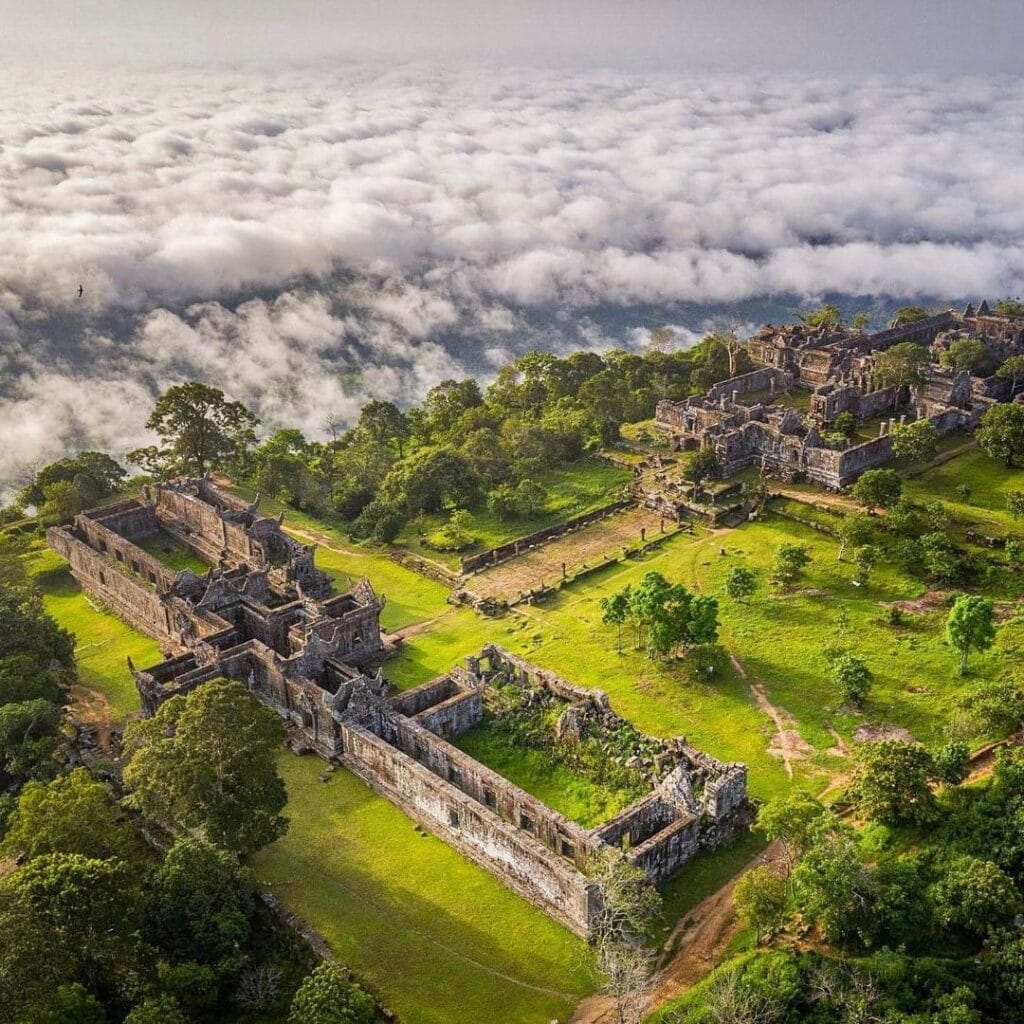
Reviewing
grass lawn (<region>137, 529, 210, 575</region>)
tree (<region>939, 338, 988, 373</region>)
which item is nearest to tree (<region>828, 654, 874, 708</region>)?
grass lawn (<region>137, 529, 210, 575</region>)

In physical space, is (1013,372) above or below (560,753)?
above

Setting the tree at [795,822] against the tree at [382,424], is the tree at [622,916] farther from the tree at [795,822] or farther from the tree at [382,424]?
the tree at [382,424]

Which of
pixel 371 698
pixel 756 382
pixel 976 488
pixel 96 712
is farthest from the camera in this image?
pixel 756 382

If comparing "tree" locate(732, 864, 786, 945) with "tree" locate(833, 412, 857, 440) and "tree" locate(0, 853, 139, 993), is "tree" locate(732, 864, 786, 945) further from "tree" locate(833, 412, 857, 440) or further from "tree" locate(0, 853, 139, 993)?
"tree" locate(833, 412, 857, 440)

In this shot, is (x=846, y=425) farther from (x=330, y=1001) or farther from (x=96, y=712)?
(x=330, y=1001)

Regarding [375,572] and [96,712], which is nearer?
[96,712]

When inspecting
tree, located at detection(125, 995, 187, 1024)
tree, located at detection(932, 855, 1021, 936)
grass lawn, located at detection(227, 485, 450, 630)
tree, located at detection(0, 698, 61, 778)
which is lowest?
grass lawn, located at detection(227, 485, 450, 630)

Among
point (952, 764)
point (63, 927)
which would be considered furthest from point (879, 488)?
point (63, 927)
